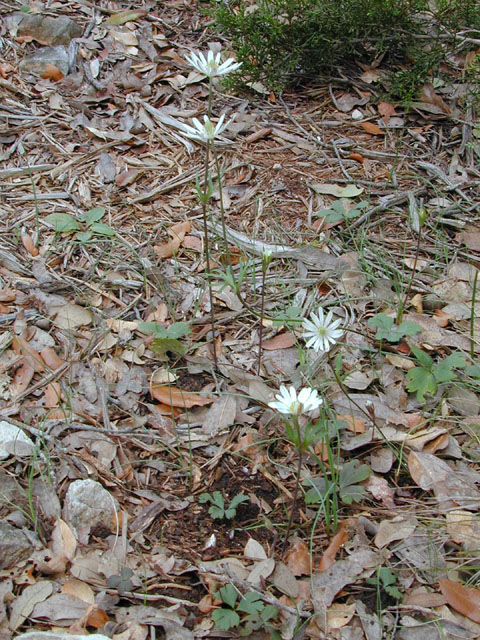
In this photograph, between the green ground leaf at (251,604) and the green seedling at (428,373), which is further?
the green seedling at (428,373)

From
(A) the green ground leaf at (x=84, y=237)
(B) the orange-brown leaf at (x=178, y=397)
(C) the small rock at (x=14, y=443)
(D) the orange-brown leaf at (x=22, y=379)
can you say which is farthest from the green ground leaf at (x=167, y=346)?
(A) the green ground leaf at (x=84, y=237)

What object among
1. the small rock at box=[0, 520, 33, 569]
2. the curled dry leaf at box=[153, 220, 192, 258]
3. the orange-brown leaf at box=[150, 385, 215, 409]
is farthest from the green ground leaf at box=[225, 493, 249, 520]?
the curled dry leaf at box=[153, 220, 192, 258]

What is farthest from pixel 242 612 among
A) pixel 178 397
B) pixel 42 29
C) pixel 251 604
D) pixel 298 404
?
pixel 42 29

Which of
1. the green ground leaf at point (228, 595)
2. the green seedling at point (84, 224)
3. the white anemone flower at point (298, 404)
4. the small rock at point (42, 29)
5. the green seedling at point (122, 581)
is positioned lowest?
the green seedling at point (122, 581)

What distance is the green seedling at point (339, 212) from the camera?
2.84m

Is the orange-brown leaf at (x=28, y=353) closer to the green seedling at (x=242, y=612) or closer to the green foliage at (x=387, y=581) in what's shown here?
the green seedling at (x=242, y=612)

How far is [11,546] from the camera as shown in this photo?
1.78m

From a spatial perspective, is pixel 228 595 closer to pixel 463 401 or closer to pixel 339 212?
pixel 463 401

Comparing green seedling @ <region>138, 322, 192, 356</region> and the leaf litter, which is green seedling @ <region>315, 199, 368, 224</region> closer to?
the leaf litter

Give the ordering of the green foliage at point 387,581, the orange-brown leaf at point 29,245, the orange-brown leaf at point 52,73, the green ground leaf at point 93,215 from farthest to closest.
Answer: the orange-brown leaf at point 52,73 → the green ground leaf at point 93,215 → the orange-brown leaf at point 29,245 → the green foliage at point 387,581

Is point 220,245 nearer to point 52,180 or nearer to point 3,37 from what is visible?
point 52,180

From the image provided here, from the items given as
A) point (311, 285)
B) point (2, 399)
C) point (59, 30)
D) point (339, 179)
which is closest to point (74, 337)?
point (2, 399)

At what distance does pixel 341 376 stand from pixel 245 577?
2.65 feet

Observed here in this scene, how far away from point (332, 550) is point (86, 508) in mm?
728
